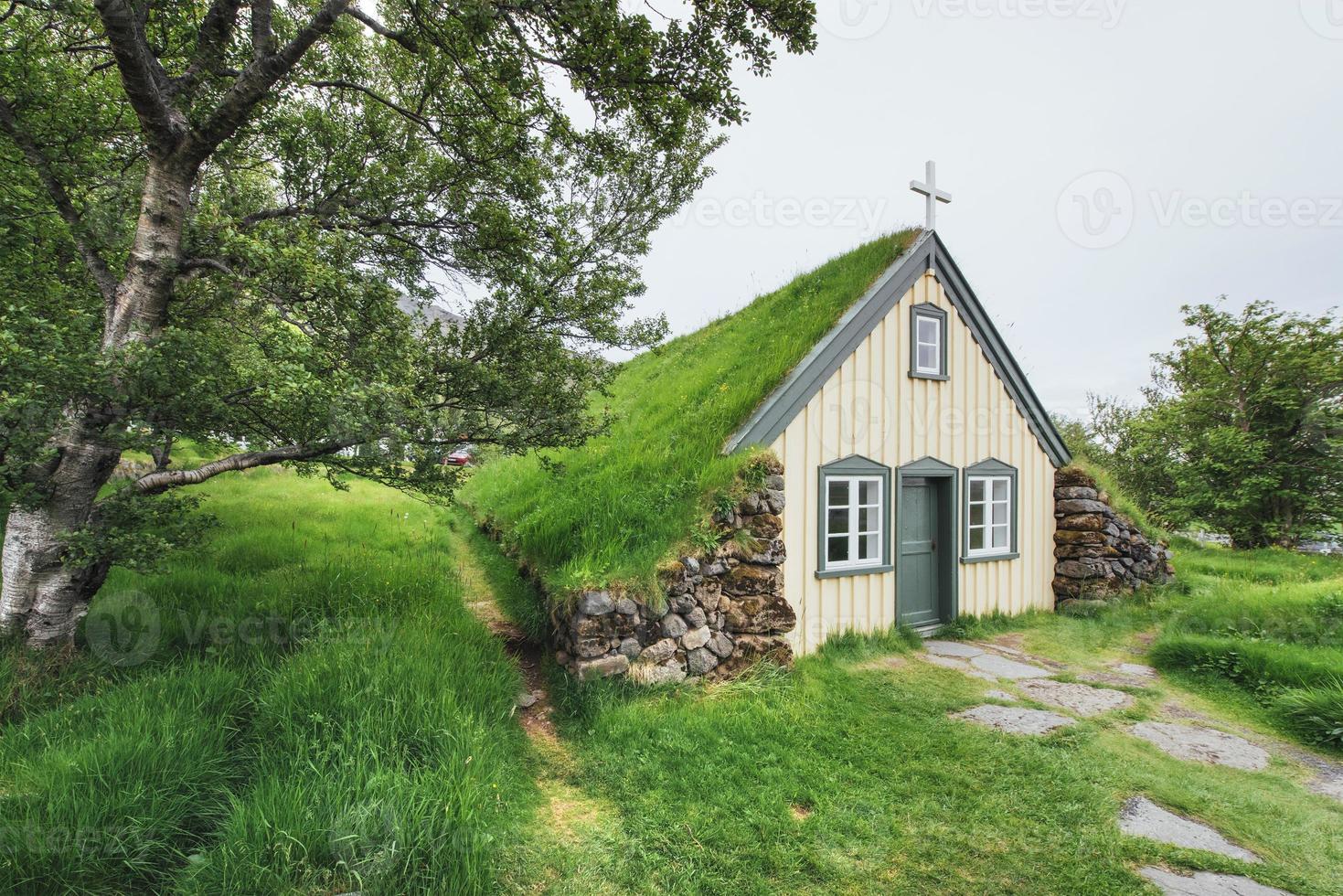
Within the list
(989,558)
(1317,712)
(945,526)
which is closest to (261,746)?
(945,526)

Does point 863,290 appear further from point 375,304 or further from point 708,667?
point 375,304

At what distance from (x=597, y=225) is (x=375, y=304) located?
33.6 feet

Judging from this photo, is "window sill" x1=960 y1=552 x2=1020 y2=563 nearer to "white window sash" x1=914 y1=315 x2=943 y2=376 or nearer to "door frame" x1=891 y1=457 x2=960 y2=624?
"door frame" x1=891 y1=457 x2=960 y2=624

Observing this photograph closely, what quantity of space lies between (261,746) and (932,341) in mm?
9234

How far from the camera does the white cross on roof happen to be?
8.55 metres

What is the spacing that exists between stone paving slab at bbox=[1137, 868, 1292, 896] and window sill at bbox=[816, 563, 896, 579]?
388 centimetres

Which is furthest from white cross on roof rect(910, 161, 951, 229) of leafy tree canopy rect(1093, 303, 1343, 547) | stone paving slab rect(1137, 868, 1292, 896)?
leafy tree canopy rect(1093, 303, 1343, 547)

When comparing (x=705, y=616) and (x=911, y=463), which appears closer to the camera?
(x=705, y=616)

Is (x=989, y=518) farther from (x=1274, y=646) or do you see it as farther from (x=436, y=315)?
(x=436, y=315)

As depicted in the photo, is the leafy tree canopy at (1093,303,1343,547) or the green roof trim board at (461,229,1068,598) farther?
the leafy tree canopy at (1093,303,1343,547)

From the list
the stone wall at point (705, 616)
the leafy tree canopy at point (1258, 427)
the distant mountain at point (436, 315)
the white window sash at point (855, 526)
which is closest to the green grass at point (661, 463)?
the stone wall at point (705, 616)

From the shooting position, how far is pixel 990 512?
885cm

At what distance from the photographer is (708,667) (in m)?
5.66

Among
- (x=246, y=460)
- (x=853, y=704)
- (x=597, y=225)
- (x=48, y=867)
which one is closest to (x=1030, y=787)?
(x=853, y=704)
